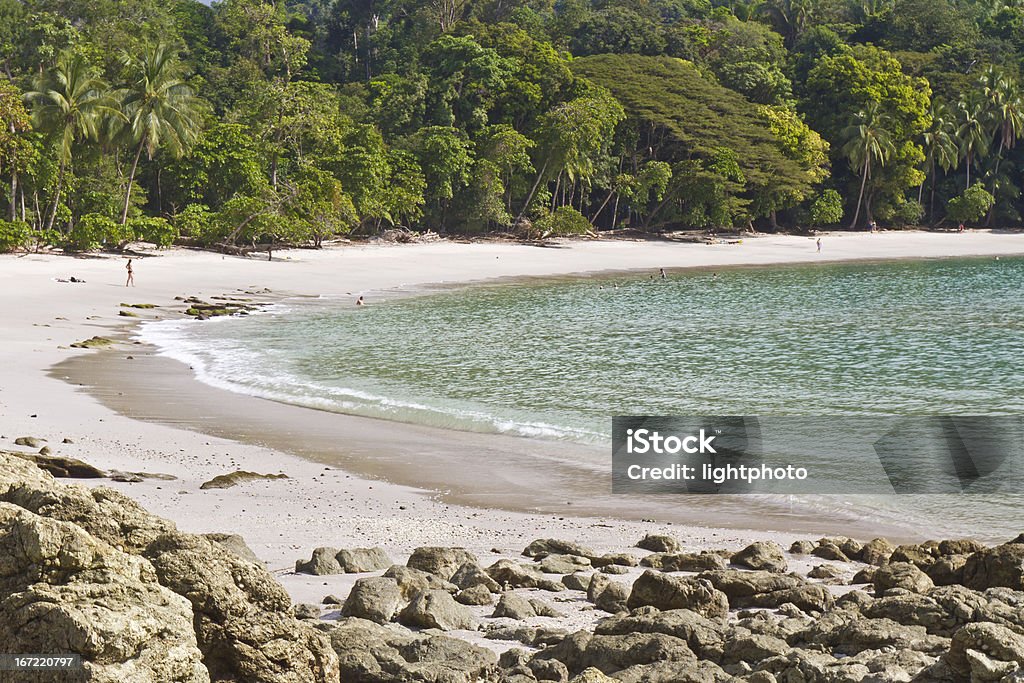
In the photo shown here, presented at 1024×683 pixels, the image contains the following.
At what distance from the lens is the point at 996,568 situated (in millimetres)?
8039

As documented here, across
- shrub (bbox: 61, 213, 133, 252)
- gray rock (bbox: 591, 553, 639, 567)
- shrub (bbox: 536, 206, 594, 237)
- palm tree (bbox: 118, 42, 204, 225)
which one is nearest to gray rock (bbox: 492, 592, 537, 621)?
gray rock (bbox: 591, 553, 639, 567)

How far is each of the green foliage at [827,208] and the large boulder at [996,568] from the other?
6495 cm

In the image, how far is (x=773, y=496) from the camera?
12.7 meters

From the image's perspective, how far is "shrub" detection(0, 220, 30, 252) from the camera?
40562mm

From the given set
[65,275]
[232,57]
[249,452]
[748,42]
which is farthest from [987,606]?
[748,42]

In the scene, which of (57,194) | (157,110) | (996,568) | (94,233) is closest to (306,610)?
(996,568)

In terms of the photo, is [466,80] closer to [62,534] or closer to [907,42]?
[907,42]

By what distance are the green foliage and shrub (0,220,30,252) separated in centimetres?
4770

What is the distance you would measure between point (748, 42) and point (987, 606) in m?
80.3

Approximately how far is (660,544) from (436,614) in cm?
326

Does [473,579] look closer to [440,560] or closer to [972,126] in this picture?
[440,560]

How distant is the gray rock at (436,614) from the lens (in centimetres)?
711

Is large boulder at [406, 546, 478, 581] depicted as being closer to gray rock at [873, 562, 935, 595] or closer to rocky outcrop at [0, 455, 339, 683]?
gray rock at [873, 562, 935, 595]

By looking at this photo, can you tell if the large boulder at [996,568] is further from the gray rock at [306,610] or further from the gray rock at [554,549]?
the gray rock at [306,610]
